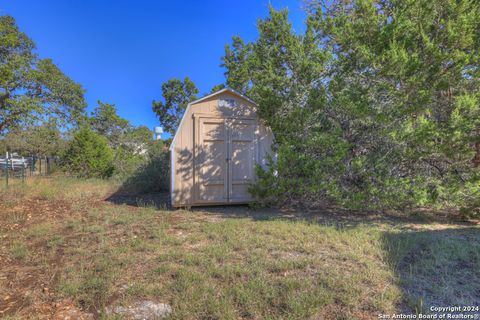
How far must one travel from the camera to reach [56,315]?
2.15 metres

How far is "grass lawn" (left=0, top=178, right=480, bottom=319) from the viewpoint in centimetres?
217

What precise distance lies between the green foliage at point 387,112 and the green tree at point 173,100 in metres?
15.2

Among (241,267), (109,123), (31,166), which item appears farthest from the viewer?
(109,123)

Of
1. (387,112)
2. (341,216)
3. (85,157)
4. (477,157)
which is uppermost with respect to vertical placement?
(387,112)

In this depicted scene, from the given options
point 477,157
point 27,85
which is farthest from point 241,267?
point 27,85

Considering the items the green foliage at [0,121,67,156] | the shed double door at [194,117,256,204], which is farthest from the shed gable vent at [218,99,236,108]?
the green foliage at [0,121,67,156]

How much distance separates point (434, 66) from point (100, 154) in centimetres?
1436

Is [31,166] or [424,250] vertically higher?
[31,166]

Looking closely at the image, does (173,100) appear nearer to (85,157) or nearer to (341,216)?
(85,157)

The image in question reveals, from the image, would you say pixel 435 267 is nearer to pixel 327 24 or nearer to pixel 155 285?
pixel 155 285

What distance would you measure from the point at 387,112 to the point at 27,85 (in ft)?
37.0

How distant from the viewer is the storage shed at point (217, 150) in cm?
629

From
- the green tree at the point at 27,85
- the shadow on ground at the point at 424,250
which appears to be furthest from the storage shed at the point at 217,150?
the green tree at the point at 27,85

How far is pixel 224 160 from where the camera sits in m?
6.50
